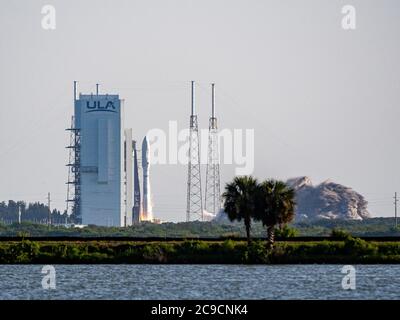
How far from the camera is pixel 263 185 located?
106938 mm

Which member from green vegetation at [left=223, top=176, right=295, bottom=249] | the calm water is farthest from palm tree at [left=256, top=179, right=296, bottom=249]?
the calm water

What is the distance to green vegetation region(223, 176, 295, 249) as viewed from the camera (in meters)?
106

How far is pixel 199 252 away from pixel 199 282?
24.8 meters

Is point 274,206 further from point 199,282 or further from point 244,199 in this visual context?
point 199,282

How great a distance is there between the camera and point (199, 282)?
8375 cm

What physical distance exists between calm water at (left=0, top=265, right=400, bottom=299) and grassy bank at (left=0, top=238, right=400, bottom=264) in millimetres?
2789

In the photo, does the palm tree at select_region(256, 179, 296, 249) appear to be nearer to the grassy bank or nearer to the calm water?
the grassy bank

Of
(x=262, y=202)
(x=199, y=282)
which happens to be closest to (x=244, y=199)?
(x=262, y=202)

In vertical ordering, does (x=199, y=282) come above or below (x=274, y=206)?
below

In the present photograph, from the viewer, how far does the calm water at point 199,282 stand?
74.4 metres

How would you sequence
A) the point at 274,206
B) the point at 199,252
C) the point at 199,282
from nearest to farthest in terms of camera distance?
the point at 199,282 < the point at 274,206 < the point at 199,252
